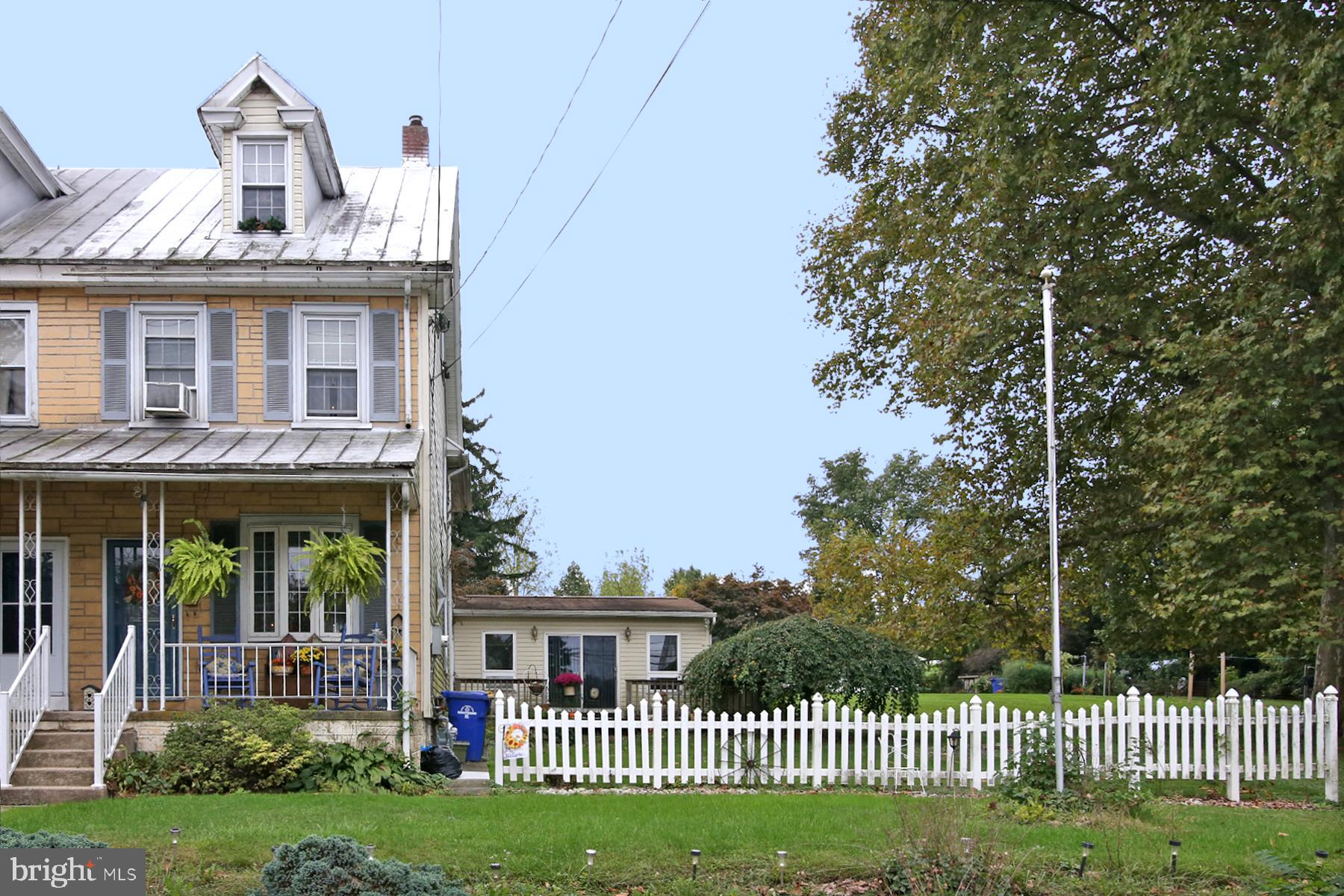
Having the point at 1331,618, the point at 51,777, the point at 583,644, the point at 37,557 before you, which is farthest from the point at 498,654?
the point at 1331,618

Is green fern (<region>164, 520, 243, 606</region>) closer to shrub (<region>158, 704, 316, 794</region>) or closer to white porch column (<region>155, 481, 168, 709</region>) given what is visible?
white porch column (<region>155, 481, 168, 709</region>)

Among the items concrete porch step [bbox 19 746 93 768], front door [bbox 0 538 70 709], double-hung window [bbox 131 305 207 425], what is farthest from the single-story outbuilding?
concrete porch step [bbox 19 746 93 768]

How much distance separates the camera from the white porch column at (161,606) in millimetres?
15781

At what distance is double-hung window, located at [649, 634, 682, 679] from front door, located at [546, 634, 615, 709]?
89cm

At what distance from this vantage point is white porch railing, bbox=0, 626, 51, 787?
46.6 feet

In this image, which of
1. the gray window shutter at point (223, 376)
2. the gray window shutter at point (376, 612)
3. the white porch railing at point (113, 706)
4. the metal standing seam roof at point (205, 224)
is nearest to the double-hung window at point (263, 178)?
the metal standing seam roof at point (205, 224)

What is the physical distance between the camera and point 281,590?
17.6m

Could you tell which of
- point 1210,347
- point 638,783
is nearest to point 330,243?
point 638,783

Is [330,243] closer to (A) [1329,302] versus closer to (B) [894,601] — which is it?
(B) [894,601]

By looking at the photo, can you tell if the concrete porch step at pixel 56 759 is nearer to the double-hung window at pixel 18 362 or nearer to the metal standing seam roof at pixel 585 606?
the double-hung window at pixel 18 362

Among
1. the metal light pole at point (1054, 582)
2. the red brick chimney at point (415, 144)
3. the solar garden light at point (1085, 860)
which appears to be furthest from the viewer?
the red brick chimney at point (415, 144)

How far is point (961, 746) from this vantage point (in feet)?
51.3

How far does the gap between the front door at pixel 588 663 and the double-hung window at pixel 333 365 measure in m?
14.1

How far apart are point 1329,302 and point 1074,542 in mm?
5159
